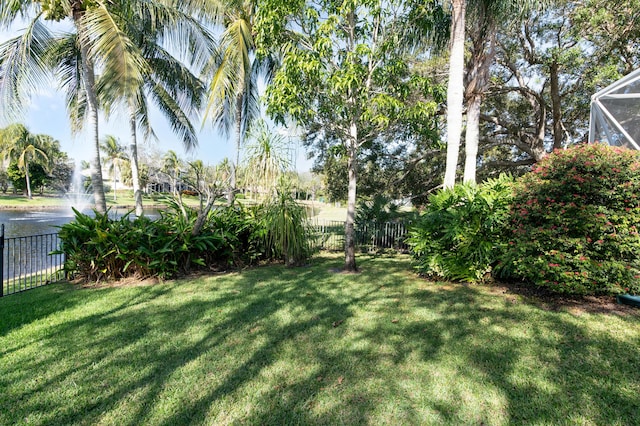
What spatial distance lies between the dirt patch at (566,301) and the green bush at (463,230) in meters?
0.60

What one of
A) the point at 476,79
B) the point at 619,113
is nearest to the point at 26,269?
the point at 476,79

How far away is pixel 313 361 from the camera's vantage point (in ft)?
10.3

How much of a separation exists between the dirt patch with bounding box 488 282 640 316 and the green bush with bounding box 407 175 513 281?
60 cm

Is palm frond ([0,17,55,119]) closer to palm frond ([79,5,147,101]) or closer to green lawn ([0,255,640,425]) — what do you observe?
palm frond ([79,5,147,101])

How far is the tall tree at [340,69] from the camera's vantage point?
6.11 m

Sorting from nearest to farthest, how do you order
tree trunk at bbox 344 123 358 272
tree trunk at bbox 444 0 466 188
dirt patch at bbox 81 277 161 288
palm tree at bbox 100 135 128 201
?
dirt patch at bbox 81 277 161 288 < tree trunk at bbox 444 0 466 188 < tree trunk at bbox 344 123 358 272 < palm tree at bbox 100 135 128 201

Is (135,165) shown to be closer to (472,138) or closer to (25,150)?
(472,138)

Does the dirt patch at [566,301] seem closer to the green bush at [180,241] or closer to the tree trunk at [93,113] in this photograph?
the green bush at [180,241]

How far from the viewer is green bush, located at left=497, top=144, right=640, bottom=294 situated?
14.1 feet

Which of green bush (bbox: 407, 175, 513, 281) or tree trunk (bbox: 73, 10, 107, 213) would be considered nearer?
green bush (bbox: 407, 175, 513, 281)

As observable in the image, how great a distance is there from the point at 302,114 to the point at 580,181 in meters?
5.11

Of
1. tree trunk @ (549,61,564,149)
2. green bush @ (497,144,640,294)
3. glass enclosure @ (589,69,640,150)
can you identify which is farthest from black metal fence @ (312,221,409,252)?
tree trunk @ (549,61,564,149)

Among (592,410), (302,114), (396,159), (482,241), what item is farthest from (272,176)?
(396,159)

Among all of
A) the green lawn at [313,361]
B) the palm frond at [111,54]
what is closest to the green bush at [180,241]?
the green lawn at [313,361]
